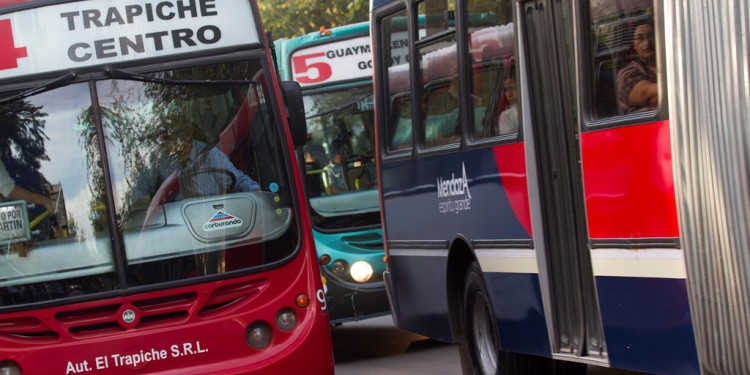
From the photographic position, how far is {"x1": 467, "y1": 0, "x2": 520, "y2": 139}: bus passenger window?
25.1 ft

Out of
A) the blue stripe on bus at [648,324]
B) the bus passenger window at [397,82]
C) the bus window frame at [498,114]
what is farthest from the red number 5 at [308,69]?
the blue stripe on bus at [648,324]

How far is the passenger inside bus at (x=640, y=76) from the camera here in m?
5.87

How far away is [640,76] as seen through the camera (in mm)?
6000

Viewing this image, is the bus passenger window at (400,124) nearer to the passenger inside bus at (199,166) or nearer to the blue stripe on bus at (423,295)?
the blue stripe on bus at (423,295)

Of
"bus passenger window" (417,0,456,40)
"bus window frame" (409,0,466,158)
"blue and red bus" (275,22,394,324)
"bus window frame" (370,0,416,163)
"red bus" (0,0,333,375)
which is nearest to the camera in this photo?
"red bus" (0,0,333,375)

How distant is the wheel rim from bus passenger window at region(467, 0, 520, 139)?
121cm

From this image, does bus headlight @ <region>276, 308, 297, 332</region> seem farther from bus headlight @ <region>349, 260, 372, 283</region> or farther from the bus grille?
bus headlight @ <region>349, 260, 372, 283</region>

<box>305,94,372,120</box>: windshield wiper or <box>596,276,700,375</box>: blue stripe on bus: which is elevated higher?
<box>305,94,372,120</box>: windshield wiper

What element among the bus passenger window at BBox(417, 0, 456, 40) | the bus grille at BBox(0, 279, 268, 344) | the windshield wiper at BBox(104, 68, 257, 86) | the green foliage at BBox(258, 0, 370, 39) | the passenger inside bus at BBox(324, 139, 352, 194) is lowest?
the bus grille at BBox(0, 279, 268, 344)

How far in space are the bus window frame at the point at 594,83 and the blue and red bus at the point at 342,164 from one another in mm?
5857

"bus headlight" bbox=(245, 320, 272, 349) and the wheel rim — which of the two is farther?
the wheel rim

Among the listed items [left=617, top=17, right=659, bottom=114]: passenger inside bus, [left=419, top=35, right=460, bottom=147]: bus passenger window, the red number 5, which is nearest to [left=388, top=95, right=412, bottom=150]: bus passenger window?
[left=419, top=35, right=460, bottom=147]: bus passenger window

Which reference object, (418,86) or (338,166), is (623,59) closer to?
(418,86)

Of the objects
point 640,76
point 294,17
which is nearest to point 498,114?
point 640,76
